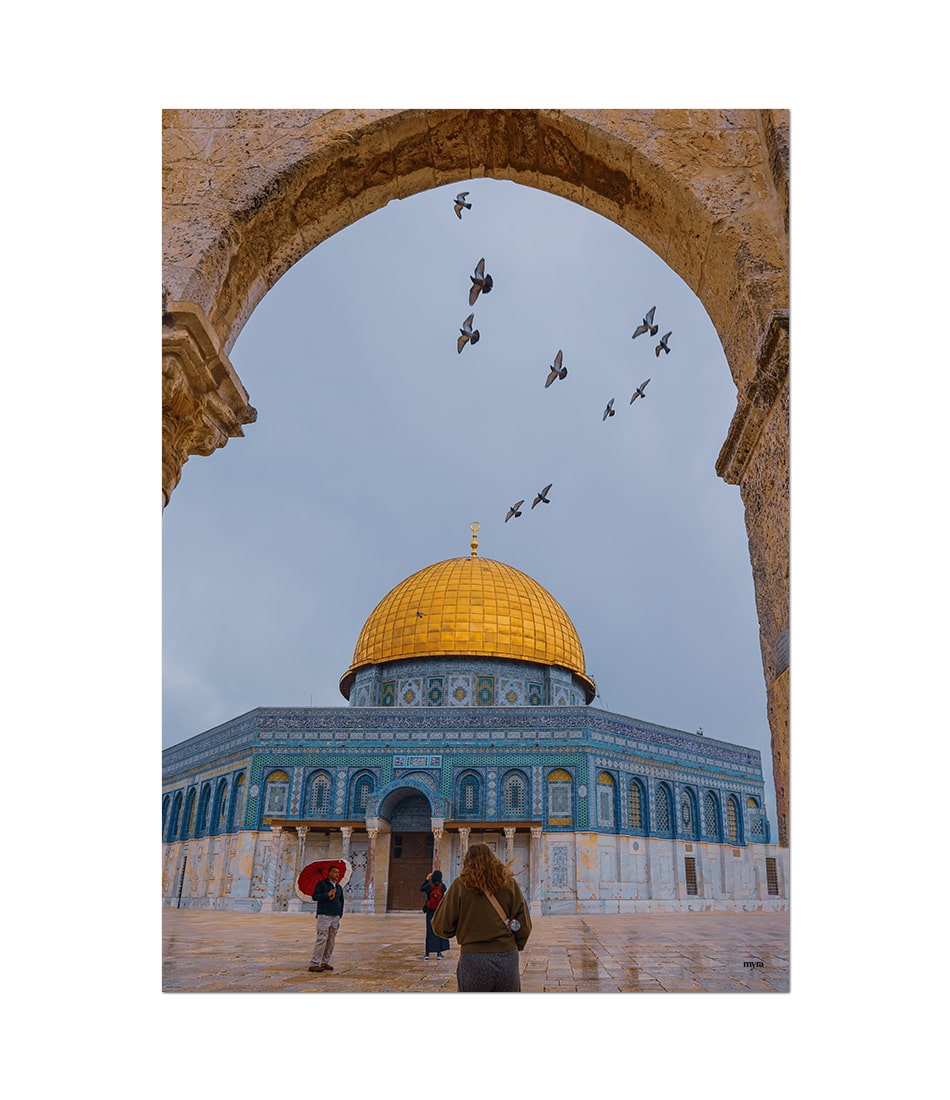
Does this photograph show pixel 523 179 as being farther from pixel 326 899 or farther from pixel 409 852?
pixel 409 852

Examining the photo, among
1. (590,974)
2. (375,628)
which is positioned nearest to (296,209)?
(590,974)

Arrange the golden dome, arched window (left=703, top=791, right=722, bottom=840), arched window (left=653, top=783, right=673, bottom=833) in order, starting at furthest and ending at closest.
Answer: the golden dome, arched window (left=703, top=791, right=722, bottom=840), arched window (left=653, top=783, right=673, bottom=833)

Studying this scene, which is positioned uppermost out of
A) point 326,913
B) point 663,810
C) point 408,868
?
point 326,913

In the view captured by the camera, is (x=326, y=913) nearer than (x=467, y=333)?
Yes

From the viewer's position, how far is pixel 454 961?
7246mm

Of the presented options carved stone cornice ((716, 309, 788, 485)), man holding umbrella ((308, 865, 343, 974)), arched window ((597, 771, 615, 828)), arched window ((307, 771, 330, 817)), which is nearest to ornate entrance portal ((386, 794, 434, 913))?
arched window ((307, 771, 330, 817))

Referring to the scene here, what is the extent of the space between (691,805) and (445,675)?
24.0ft

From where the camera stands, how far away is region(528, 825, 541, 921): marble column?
1734cm

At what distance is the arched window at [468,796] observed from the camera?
1866cm

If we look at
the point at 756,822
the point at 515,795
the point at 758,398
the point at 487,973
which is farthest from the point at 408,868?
the point at 758,398

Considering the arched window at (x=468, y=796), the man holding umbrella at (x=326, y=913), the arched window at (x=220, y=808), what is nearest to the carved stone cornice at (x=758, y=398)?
the man holding umbrella at (x=326, y=913)

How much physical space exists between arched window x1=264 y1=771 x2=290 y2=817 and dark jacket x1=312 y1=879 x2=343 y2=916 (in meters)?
13.3

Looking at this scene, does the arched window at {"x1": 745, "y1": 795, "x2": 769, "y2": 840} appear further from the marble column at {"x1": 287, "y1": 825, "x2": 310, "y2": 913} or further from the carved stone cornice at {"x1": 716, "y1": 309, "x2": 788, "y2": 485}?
the carved stone cornice at {"x1": 716, "y1": 309, "x2": 788, "y2": 485}

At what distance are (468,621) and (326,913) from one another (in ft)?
55.7
